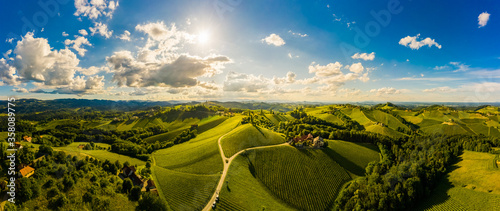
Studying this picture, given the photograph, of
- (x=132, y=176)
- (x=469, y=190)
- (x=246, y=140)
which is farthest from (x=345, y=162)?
(x=132, y=176)

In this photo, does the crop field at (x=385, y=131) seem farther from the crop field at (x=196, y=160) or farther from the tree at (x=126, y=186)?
the tree at (x=126, y=186)

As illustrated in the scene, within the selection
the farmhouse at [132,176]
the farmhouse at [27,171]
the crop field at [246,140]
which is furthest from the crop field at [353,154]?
the farmhouse at [27,171]

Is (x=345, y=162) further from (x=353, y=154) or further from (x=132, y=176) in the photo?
(x=132, y=176)

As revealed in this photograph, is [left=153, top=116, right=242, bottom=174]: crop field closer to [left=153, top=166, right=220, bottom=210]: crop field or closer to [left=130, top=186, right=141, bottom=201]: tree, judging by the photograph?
[left=153, top=166, right=220, bottom=210]: crop field

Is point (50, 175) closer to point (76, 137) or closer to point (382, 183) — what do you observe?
point (382, 183)

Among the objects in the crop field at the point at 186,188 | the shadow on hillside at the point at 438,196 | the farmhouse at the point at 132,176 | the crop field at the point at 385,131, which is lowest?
the shadow on hillside at the point at 438,196

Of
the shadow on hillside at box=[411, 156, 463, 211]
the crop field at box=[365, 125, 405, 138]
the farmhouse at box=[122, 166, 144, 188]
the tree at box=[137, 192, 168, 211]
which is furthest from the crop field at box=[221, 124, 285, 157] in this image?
the crop field at box=[365, 125, 405, 138]
